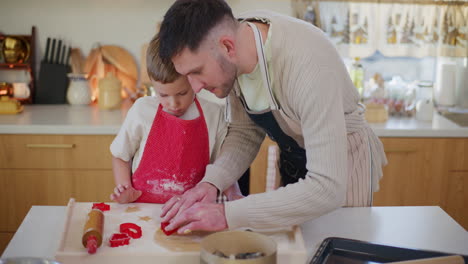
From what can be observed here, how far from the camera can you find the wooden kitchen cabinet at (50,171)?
2373 mm

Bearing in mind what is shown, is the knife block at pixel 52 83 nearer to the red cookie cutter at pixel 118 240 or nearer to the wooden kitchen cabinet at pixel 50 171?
the wooden kitchen cabinet at pixel 50 171

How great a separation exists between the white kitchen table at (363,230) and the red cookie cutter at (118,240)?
0.12 m

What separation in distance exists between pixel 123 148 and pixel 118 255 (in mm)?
579

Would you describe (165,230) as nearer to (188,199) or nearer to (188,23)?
(188,199)

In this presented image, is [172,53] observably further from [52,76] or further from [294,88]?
[52,76]

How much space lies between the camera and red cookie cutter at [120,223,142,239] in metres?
1.09

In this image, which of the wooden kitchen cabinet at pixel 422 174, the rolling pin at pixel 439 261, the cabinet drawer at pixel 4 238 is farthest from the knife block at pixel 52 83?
the rolling pin at pixel 439 261

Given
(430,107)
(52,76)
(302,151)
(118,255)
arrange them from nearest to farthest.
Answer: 1. (118,255)
2. (302,151)
3. (430,107)
4. (52,76)

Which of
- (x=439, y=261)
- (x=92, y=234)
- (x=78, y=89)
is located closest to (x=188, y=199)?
(x=92, y=234)

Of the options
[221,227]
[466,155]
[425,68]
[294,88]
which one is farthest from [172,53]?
[425,68]

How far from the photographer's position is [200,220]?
1.08 m

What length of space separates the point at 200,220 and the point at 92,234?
0.72 ft

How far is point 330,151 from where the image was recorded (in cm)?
108

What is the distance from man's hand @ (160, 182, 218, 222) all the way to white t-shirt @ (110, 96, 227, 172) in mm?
306
